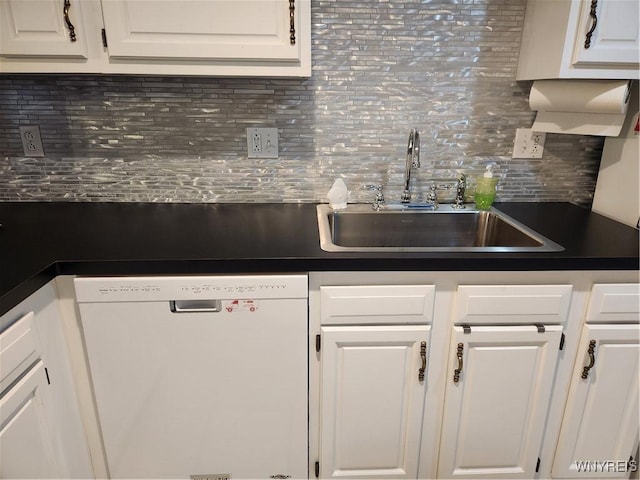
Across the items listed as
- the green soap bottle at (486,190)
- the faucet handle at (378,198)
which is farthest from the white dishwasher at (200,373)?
the green soap bottle at (486,190)

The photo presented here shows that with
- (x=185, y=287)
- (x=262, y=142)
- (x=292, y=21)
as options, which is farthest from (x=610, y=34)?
(x=185, y=287)

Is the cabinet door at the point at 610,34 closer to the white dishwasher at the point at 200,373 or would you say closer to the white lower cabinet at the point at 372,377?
the white lower cabinet at the point at 372,377

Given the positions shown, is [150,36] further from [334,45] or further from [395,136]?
[395,136]

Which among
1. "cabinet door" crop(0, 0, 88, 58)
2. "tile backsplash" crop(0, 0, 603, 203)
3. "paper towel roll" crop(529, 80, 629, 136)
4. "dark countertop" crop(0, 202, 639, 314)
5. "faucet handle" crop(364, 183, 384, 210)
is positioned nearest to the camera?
"dark countertop" crop(0, 202, 639, 314)

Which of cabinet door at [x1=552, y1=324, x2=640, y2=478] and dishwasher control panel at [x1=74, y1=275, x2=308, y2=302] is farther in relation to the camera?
cabinet door at [x1=552, y1=324, x2=640, y2=478]

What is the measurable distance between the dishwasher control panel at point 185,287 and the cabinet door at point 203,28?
66 cm

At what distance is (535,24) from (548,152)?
0.49 metres

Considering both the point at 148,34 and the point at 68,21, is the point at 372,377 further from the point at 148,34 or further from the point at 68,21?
the point at 68,21

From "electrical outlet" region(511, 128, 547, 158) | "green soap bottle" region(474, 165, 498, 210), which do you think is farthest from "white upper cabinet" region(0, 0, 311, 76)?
"electrical outlet" region(511, 128, 547, 158)

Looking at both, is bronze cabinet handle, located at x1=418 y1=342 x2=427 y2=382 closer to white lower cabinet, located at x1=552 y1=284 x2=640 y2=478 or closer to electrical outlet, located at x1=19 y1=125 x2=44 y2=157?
white lower cabinet, located at x1=552 y1=284 x2=640 y2=478

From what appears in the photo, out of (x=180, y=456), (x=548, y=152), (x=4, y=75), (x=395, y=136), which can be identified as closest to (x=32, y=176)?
(x=4, y=75)

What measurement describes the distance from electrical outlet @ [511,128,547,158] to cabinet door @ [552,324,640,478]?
74cm

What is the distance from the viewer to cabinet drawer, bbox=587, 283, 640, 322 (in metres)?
1.12

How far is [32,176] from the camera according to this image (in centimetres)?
156
